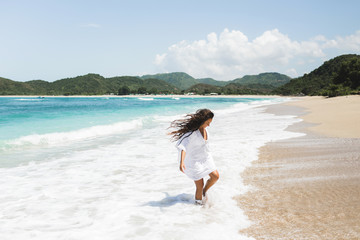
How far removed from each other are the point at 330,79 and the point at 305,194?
412ft

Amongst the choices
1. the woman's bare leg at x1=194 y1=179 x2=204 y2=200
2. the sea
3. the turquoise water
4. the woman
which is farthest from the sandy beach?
the turquoise water

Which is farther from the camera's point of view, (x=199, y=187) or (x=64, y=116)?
(x=64, y=116)

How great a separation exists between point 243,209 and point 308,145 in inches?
225

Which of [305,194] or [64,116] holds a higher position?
[64,116]

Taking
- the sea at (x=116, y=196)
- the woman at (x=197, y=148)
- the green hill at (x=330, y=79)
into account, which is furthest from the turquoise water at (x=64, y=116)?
the green hill at (x=330, y=79)

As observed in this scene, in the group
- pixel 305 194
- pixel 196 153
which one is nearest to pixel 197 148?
pixel 196 153

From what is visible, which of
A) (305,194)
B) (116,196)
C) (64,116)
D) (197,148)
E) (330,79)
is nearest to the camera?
(197,148)

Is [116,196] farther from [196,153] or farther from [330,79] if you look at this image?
[330,79]

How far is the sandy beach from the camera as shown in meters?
3.58

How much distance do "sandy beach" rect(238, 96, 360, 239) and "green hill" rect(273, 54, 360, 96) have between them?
56586mm

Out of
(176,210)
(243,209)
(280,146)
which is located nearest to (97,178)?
(176,210)

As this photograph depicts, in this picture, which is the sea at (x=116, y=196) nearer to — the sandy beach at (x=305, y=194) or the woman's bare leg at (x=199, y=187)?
the woman's bare leg at (x=199, y=187)

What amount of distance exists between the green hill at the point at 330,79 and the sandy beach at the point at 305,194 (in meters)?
56.6

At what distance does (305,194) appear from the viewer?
189 inches
